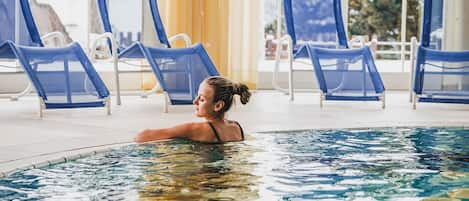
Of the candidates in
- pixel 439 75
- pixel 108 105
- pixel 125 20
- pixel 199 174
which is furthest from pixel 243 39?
pixel 199 174

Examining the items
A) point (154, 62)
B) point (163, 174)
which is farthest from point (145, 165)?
point (154, 62)

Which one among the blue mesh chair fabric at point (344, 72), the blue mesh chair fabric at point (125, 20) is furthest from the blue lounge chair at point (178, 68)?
the blue mesh chair fabric at point (344, 72)

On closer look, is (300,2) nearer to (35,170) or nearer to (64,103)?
(64,103)

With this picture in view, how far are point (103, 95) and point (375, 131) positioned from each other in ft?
7.18

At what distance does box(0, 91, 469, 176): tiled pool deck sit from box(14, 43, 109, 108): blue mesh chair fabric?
0.43ft

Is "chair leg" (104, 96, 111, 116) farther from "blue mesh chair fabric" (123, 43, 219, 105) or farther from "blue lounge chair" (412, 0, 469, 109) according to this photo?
"blue lounge chair" (412, 0, 469, 109)

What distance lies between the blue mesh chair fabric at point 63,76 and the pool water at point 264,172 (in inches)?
72.7

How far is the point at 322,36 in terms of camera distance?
9.08 m

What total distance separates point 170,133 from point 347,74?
11.0 feet

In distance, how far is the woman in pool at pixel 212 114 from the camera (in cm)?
462

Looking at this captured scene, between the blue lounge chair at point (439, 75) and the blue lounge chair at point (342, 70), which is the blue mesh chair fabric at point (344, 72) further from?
the blue lounge chair at point (439, 75)

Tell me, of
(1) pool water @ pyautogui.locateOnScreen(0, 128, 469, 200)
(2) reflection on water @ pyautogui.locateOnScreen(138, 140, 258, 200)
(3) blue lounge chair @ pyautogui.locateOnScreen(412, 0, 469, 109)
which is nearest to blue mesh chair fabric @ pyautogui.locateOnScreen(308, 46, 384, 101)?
(3) blue lounge chair @ pyautogui.locateOnScreen(412, 0, 469, 109)

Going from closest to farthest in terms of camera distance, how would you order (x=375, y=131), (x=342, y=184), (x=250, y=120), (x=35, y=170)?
(x=342, y=184)
(x=35, y=170)
(x=375, y=131)
(x=250, y=120)

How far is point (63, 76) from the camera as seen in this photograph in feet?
21.2
